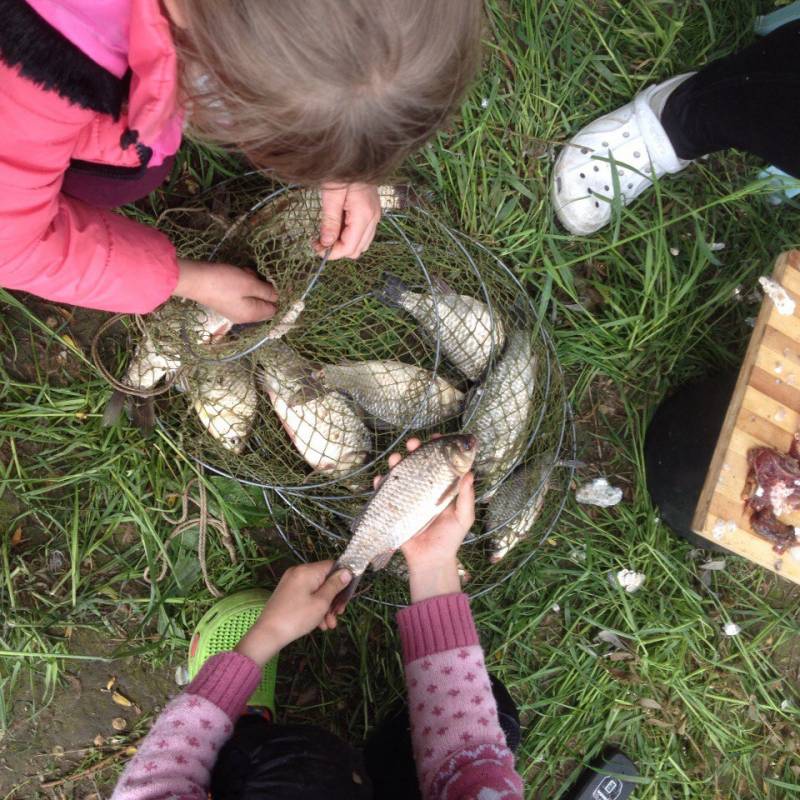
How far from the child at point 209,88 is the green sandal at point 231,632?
0.98m

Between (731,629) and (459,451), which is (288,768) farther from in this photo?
(731,629)

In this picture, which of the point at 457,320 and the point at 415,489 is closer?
the point at 415,489

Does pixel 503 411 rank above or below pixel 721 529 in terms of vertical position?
above

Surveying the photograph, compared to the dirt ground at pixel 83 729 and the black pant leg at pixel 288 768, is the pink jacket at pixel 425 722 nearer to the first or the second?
the black pant leg at pixel 288 768

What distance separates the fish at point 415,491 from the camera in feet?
5.20

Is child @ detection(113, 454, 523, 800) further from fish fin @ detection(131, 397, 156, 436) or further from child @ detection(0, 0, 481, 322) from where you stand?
child @ detection(0, 0, 481, 322)

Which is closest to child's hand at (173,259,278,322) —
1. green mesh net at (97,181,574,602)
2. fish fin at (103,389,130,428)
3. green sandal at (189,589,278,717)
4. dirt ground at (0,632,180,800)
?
green mesh net at (97,181,574,602)

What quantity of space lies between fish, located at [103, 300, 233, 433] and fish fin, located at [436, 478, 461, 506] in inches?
26.8

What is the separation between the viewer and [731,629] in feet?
6.86

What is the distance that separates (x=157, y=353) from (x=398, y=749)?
1.22 metres

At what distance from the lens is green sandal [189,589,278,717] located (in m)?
1.83

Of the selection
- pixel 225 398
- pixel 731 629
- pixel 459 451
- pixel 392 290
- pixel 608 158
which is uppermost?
pixel 608 158

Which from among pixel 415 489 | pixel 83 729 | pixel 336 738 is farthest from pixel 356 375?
pixel 83 729

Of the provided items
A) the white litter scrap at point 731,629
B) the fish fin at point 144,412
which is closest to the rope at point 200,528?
the fish fin at point 144,412
